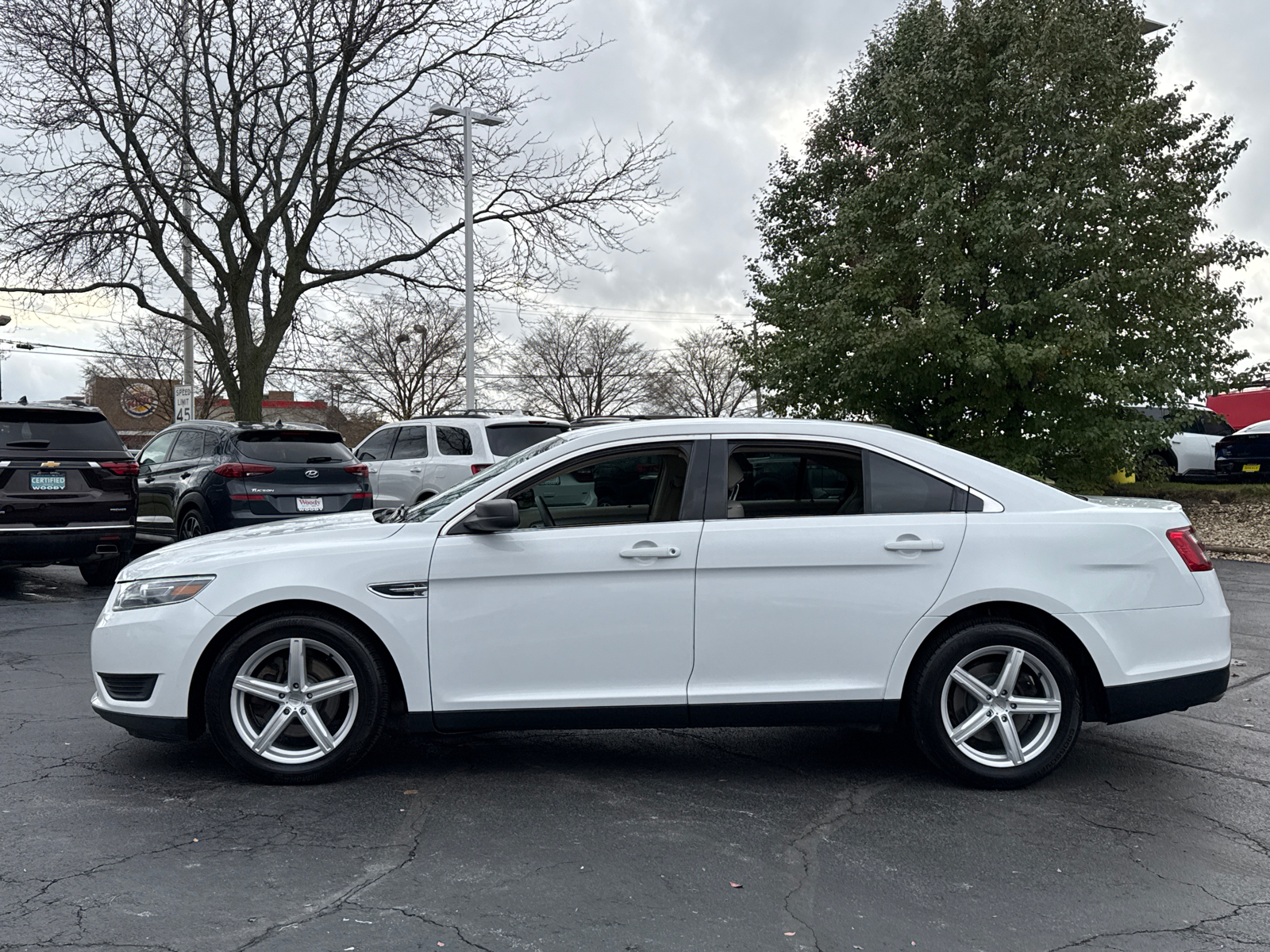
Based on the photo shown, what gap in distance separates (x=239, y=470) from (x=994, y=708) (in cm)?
972

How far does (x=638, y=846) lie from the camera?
158 inches

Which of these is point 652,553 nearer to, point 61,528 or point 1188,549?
point 1188,549

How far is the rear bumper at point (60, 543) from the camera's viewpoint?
406 inches

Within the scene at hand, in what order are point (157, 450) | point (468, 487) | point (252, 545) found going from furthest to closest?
point (157, 450), point (468, 487), point (252, 545)

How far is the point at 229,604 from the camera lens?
464 cm

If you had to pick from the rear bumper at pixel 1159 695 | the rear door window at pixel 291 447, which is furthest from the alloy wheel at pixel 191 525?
the rear bumper at pixel 1159 695

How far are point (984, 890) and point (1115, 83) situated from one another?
54.2 ft

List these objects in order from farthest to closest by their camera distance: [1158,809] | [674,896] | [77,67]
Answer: [77,67] → [1158,809] → [674,896]

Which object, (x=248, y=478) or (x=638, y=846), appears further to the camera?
(x=248, y=478)

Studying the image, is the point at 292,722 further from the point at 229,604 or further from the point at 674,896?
the point at 674,896

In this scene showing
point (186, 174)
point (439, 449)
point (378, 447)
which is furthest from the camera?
point (186, 174)

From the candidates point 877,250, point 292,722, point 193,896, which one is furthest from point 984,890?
point 877,250

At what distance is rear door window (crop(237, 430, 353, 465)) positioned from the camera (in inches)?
493

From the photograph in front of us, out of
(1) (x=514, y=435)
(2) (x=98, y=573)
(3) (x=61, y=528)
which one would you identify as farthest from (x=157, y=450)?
(1) (x=514, y=435)
